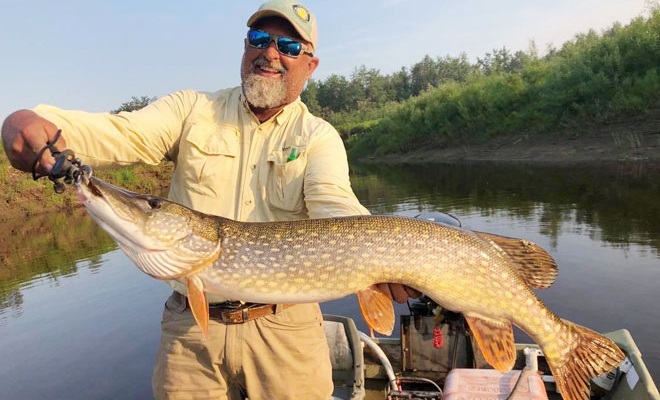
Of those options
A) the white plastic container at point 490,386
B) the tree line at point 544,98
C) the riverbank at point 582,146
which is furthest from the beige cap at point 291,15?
the tree line at point 544,98

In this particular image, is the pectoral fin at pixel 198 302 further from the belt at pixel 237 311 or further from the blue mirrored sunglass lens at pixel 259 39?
the blue mirrored sunglass lens at pixel 259 39

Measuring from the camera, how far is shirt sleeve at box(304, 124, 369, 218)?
245 cm

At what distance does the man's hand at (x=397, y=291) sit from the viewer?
Answer: 2.40 m

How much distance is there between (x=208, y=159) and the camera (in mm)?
2492

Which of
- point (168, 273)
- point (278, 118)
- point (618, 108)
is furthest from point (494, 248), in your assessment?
point (618, 108)

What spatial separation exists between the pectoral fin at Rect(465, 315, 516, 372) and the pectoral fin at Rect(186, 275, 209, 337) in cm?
121

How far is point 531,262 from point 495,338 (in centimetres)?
41

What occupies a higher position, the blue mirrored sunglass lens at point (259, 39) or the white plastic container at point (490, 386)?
the blue mirrored sunglass lens at point (259, 39)

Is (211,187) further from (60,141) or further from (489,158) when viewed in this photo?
(489,158)

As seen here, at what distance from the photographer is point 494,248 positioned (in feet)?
7.85

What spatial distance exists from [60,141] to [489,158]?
99.7 ft

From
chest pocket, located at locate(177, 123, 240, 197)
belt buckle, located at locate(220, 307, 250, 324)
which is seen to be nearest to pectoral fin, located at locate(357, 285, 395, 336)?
belt buckle, located at locate(220, 307, 250, 324)

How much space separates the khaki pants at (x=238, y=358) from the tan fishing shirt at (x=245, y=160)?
7.9 inches

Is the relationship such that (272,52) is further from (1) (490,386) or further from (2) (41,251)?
(2) (41,251)
